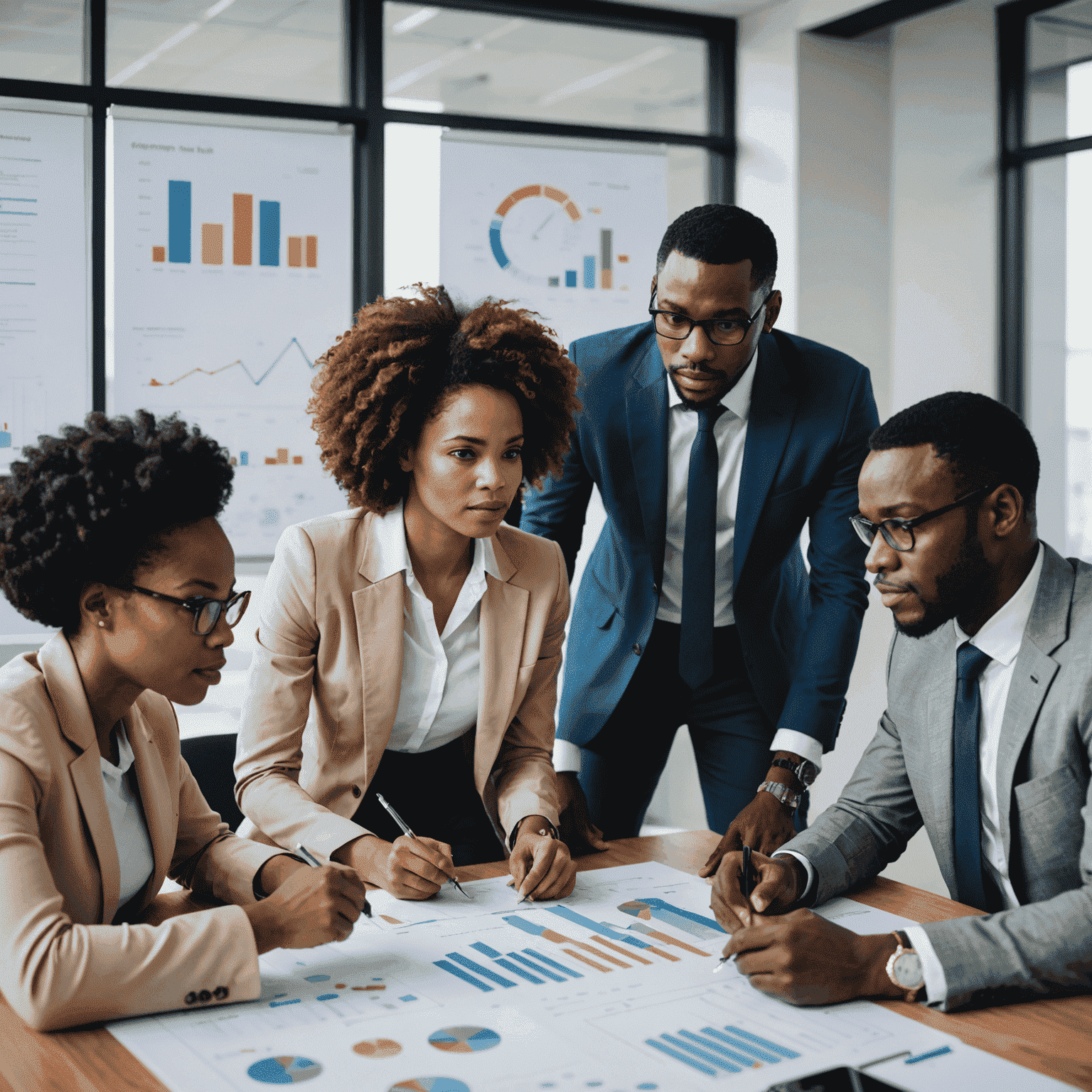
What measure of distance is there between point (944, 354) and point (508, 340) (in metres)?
2.84

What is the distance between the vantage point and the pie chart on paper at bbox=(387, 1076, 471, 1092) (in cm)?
116

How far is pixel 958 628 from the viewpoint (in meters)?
1.89

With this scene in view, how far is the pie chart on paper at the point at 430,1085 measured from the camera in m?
1.16

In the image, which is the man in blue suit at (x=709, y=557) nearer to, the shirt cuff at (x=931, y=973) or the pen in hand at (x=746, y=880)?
the pen in hand at (x=746, y=880)

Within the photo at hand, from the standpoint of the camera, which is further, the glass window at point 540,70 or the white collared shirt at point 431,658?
the glass window at point 540,70

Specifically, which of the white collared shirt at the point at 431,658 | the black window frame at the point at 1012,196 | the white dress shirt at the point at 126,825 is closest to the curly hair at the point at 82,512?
the white dress shirt at the point at 126,825

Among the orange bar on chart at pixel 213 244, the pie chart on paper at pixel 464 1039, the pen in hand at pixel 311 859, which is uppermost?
the orange bar on chart at pixel 213 244

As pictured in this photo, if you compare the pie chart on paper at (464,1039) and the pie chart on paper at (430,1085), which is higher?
the pie chart on paper at (464,1039)

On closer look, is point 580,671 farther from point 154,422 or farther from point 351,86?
point 351,86

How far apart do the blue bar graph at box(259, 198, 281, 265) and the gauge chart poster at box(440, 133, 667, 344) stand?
590 millimetres

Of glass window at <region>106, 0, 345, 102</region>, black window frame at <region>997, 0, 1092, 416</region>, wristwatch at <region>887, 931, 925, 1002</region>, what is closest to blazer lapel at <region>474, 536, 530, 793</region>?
wristwatch at <region>887, 931, 925, 1002</region>

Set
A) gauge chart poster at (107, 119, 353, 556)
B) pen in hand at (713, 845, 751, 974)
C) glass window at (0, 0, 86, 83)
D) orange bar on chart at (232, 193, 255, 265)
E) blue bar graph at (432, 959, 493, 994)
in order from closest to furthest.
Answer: blue bar graph at (432, 959, 493, 994), pen in hand at (713, 845, 751, 974), glass window at (0, 0, 86, 83), gauge chart poster at (107, 119, 353, 556), orange bar on chart at (232, 193, 255, 265)

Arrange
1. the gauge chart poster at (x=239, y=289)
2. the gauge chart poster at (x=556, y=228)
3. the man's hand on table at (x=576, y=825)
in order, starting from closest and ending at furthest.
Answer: the man's hand on table at (x=576, y=825), the gauge chart poster at (x=239, y=289), the gauge chart poster at (x=556, y=228)

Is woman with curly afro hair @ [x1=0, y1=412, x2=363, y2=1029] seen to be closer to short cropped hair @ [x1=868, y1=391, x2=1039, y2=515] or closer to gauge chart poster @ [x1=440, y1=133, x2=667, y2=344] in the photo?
short cropped hair @ [x1=868, y1=391, x2=1039, y2=515]
